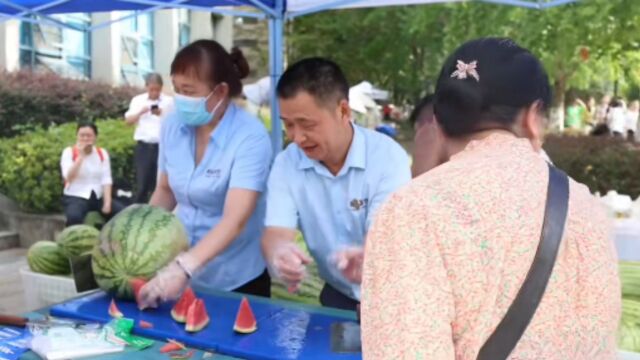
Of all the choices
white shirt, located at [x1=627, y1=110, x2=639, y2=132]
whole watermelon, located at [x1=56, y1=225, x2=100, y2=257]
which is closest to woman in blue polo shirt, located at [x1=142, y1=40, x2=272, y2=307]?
whole watermelon, located at [x1=56, y1=225, x2=100, y2=257]

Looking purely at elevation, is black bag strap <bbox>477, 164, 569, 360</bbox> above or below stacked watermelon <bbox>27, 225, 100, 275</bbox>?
above

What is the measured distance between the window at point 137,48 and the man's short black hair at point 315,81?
13216 millimetres

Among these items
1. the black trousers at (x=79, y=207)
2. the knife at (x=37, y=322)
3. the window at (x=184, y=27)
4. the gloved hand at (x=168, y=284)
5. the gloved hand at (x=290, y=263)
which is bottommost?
the black trousers at (x=79, y=207)

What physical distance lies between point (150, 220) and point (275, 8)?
185cm

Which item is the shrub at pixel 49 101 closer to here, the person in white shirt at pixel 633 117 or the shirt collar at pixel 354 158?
the shirt collar at pixel 354 158

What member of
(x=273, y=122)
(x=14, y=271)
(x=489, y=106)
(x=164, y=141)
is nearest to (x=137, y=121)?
(x=14, y=271)

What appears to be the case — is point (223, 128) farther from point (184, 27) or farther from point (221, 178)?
point (184, 27)

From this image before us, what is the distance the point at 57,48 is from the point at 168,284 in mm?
12226

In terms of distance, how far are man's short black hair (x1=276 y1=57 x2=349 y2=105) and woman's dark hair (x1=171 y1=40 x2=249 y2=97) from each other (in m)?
0.38

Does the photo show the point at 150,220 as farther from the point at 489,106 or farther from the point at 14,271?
the point at 14,271

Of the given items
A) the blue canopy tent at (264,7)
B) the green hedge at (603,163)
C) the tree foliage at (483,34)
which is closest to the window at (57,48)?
the tree foliage at (483,34)

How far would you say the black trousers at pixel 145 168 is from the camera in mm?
8539

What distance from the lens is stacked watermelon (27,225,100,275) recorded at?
382 cm

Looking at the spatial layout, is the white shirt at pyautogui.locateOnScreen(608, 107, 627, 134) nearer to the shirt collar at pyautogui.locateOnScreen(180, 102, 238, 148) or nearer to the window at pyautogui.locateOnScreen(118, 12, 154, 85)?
the window at pyautogui.locateOnScreen(118, 12, 154, 85)
